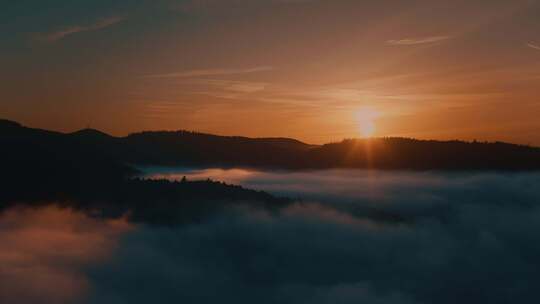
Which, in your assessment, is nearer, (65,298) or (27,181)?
(65,298)

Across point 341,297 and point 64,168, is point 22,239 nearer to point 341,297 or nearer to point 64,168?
point 64,168

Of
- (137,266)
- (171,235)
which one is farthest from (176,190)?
(137,266)

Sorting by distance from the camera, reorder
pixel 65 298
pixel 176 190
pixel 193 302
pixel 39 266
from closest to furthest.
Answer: pixel 65 298
pixel 39 266
pixel 193 302
pixel 176 190

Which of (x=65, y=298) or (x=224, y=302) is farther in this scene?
(x=224, y=302)

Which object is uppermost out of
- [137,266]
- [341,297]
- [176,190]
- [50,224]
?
[176,190]

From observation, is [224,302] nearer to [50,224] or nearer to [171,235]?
[171,235]

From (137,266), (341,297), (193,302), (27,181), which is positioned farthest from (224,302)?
(27,181)

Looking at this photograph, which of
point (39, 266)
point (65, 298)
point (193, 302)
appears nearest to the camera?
point (65, 298)

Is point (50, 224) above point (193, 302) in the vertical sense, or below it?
above

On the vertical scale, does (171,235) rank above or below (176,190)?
below
